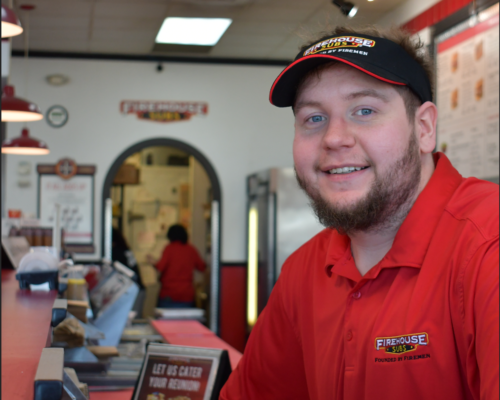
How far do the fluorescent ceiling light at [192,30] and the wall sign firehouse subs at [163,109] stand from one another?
88 cm

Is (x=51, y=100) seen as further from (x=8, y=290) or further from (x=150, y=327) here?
(x=8, y=290)

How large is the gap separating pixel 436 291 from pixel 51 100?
6736mm

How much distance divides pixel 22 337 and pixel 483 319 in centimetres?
86

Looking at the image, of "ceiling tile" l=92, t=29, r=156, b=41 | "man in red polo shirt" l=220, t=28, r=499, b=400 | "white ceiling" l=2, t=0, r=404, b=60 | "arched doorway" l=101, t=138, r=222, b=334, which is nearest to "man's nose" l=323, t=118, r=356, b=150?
"man in red polo shirt" l=220, t=28, r=499, b=400

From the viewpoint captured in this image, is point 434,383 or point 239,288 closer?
point 434,383

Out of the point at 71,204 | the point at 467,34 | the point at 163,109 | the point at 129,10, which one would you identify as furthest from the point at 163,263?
the point at 467,34

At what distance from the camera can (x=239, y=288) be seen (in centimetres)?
741

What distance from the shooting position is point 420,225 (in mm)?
1235

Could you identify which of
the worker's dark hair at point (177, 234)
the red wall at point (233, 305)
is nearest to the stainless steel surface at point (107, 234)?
the worker's dark hair at point (177, 234)

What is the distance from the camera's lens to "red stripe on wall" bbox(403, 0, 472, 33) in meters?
4.39

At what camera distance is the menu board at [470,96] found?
3855mm

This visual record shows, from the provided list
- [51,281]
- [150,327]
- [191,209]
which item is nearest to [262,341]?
[51,281]

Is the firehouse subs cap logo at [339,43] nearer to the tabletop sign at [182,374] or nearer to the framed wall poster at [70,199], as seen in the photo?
the tabletop sign at [182,374]

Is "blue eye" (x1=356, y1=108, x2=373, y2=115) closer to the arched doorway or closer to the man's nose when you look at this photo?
the man's nose
